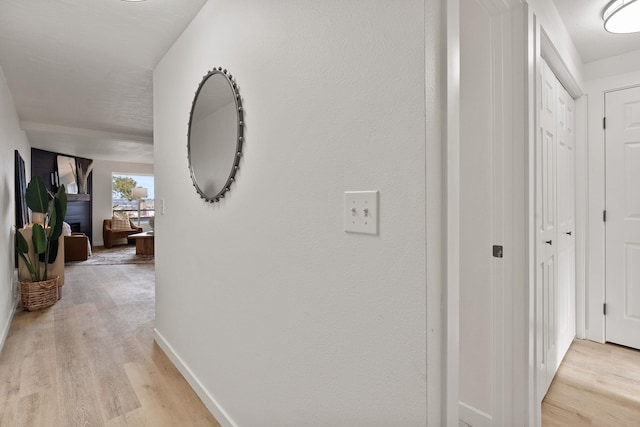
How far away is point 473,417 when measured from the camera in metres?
1.61

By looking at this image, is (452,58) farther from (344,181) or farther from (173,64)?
(173,64)

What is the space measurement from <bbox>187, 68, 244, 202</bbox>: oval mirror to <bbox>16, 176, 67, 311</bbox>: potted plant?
266 cm

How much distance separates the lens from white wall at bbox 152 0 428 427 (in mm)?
839

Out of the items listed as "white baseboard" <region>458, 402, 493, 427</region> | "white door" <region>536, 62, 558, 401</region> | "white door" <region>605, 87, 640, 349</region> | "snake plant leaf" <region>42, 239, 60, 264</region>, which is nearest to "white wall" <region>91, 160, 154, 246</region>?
"snake plant leaf" <region>42, 239, 60, 264</region>

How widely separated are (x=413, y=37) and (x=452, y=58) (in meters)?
0.11

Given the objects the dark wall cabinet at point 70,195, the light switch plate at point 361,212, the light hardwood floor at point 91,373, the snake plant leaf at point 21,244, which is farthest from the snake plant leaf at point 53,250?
the light switch plate at point 361,212

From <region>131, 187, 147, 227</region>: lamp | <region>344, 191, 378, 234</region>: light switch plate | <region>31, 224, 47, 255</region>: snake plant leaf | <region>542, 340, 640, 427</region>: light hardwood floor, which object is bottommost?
<region>542, 340, 640, 427</region>: light hardwood floor

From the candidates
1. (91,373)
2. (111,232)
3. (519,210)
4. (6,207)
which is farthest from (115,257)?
(519,210)

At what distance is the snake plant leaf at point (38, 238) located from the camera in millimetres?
3420

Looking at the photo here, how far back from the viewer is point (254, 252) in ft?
4.70

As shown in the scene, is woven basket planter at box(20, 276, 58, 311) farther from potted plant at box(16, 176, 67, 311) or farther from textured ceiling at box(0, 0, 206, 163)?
textured ceiling at box(0, 0, 206, 163)

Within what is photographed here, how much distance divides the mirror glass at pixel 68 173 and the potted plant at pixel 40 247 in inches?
166

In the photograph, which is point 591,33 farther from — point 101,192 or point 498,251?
point 101,192

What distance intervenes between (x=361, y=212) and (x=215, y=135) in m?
1.07
